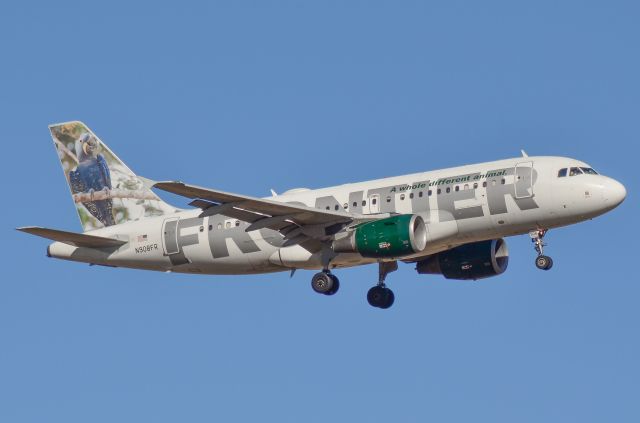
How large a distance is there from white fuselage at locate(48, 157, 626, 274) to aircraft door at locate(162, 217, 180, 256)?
43 millimetres

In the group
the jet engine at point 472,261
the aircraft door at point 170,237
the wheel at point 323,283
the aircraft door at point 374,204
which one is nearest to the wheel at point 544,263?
the jet engine at point 472,261

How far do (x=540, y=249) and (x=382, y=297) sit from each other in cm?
825

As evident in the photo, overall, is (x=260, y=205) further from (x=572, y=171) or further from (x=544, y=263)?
(x=572, y=171)

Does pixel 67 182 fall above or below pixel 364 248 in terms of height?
above

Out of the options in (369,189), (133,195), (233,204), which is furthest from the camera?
(133,195)

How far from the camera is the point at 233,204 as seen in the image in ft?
185

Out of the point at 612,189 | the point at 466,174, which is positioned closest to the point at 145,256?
the point at 466,174

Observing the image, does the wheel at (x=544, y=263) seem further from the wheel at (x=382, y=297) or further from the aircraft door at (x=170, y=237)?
the aircraft door at (x=170, y=237)

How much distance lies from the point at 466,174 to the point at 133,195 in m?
16.3

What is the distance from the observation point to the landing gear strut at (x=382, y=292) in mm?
63125

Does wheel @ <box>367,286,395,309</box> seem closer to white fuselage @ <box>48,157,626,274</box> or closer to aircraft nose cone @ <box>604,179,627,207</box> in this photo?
white fuselage @ <box>48,157,626,274</box>

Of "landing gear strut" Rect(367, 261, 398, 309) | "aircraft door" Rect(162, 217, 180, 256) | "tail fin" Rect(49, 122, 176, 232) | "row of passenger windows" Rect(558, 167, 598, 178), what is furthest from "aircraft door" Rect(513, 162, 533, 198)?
"tail fin" Rect(49, 122, 176, 232)

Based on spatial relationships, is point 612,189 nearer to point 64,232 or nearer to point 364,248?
point 364,248

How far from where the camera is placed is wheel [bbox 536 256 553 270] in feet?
188
